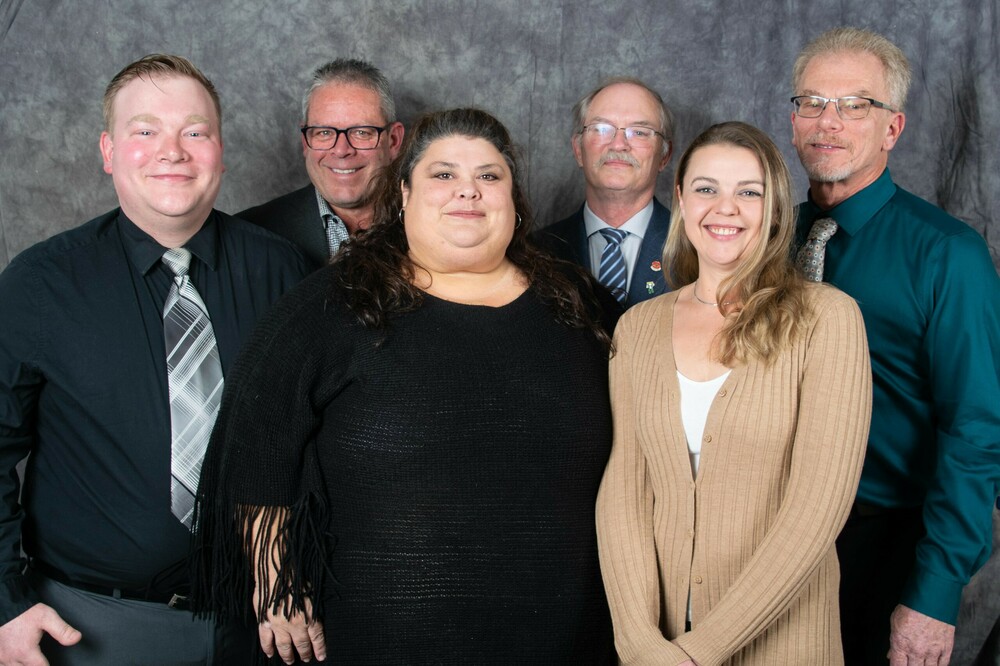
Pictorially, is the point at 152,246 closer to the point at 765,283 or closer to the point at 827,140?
the point at 765,283

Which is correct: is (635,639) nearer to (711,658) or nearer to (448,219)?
(711,658)

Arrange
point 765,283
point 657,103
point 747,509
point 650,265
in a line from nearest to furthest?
1. point 747,509
2. point 765,283
3. point 650,265
4. point 657,103

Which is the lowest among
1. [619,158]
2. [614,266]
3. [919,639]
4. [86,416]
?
[919,639]

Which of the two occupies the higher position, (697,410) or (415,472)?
(697,410)

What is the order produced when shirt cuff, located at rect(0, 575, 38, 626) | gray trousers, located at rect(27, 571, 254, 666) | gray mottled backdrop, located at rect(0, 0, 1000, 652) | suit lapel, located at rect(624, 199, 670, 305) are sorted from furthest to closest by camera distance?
gray mottled backdrop, located at rect(0, 0, 1000, 652) < suit lapel, located at rect(624, 199, 670, 305) < gray trousers, located at rect(27, 571, 254, 666) < shirt cuff, located at rect(0, 575, 38, 626)

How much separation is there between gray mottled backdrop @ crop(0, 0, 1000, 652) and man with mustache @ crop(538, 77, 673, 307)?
0.45 meters

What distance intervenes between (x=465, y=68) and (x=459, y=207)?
1.44 metres

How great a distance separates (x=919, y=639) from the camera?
2.31 m

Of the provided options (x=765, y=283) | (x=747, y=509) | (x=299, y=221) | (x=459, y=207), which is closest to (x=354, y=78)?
(x=299, y=221)

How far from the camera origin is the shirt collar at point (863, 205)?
254 cm

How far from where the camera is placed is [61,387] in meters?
2.31

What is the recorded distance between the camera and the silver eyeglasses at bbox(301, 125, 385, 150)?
10.4 ft

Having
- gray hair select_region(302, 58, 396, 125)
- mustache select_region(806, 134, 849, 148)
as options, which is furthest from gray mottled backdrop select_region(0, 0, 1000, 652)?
mustache select_region(806, 134, 849, 148)

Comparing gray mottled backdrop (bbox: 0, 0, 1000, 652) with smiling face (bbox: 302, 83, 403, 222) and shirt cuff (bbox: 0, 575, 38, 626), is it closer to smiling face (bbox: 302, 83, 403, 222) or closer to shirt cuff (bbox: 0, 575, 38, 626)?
smiling face (bbox: 302, 83, 403, 222)
